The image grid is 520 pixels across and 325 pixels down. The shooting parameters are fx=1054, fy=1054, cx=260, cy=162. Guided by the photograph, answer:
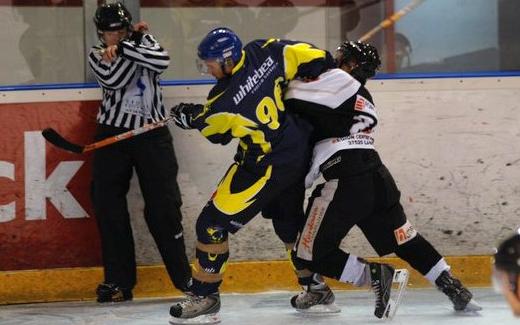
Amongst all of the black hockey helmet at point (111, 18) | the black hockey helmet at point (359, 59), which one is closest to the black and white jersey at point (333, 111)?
the black hockey helmet at point (359, 59)

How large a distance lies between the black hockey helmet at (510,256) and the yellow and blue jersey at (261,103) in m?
1.77

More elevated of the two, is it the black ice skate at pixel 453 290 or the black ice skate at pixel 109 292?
the black ice skate at pixel 453 290

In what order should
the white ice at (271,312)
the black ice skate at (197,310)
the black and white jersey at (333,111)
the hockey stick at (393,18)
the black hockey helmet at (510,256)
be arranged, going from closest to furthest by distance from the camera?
the black hockey helmet at (510,256) → the black and white jersey at (333,111) → the black ice skate at (197,310) → the white ice at (271,312) → the hockey stick at (393,18)

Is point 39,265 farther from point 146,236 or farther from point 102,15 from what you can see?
point 102,15

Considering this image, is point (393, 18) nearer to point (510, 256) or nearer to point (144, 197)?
point (144, 197)

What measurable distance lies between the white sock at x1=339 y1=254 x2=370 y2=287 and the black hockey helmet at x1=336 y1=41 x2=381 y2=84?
0.67 metres

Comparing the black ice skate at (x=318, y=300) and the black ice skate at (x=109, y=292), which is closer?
the black ice skate at (x=318, y=300)

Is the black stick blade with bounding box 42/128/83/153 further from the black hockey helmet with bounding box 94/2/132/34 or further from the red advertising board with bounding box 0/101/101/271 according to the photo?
the black hockey helmet with bounding box 94/2/132/34

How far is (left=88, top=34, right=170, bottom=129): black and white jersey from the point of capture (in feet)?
14.0

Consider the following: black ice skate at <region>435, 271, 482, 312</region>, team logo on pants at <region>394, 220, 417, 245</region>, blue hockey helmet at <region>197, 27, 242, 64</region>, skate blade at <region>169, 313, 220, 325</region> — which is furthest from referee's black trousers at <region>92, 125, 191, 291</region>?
black ice skate at <region>435, 271, 482, 312</region>

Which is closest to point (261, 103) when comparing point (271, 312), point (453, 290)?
point (271, 312)

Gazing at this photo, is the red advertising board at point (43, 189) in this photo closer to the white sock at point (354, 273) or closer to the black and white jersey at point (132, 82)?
the black and white jersey at point (132, 82)

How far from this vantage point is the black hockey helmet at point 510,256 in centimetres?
186

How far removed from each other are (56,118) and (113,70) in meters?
0.43
